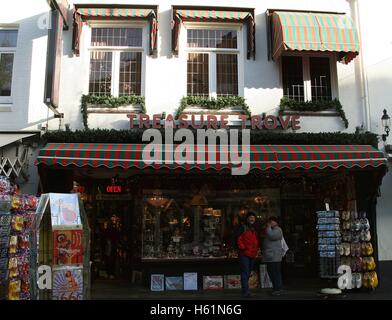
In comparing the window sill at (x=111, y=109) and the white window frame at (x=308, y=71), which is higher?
the white window frame at (x=308, y=71)

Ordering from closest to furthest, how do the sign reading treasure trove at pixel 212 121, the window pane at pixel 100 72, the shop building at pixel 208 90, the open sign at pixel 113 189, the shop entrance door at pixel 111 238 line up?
1. the sign reading treasure trove at pixel 212 121
2. the shop building at pixel 208 90
3. the window pane at pixel 100 72
4. the open sign at pixel 113 189
5. the shop entrance door at pixel 111 238

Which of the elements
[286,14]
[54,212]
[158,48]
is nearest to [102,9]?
[158,48]

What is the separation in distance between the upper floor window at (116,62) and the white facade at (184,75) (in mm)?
221

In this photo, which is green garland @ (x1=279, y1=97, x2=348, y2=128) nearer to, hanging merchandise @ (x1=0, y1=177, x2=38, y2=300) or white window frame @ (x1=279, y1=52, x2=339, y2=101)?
white window frame @ (x1=279, y1=52, x2=339, y2=101)

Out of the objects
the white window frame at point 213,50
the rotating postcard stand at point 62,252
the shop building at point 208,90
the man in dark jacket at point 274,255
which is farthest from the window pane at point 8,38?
the man in dark jacket at point 274,255

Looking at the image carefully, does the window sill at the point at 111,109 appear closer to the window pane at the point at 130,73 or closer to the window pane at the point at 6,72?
the window pane at the point at 130,73

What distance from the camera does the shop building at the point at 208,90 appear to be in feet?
36.0

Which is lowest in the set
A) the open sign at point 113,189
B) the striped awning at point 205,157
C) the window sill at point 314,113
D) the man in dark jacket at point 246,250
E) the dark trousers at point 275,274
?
the dark trousers at point 275,274

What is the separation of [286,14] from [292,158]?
3869 millimetres

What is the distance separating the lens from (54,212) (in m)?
6.47

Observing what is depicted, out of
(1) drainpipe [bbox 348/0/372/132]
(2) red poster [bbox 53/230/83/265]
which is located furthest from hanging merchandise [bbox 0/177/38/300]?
(1) drainpipe [bbox 348/0/372/132]

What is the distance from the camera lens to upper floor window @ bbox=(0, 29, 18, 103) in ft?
36.8

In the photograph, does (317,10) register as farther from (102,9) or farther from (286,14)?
(102,9)

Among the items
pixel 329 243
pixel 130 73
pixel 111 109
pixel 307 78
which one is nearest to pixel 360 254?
pixel 329 243
